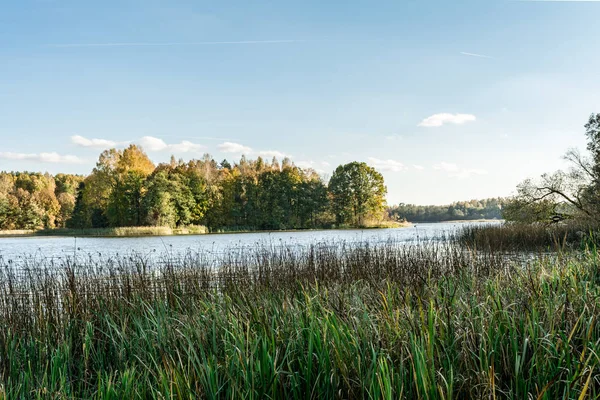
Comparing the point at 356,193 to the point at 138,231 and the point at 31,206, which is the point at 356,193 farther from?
the point at 31,206

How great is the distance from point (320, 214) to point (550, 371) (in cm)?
5315

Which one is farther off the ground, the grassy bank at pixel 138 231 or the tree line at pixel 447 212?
the tree line at pixel 447 212

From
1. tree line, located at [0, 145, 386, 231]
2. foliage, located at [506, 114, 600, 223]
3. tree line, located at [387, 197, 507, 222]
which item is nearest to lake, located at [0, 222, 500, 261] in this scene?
foliage, located at [506, 114, 600, 223]

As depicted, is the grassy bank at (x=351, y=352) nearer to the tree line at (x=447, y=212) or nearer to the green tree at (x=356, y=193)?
the green tree at (x=356, y=193)

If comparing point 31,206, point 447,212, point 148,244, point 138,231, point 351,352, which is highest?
point 31,206

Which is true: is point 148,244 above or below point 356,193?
below

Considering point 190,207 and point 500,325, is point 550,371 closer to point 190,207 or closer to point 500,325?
A: point 500,325

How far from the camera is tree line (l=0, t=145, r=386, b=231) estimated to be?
158 ft

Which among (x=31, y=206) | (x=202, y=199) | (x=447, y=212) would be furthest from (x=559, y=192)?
(x=447, y=212)

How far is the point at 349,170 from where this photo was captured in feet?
186

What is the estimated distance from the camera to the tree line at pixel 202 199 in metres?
48.2

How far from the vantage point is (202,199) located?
5294cm

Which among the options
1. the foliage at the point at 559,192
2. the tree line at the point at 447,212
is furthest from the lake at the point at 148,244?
the tree line at the point at 447,212

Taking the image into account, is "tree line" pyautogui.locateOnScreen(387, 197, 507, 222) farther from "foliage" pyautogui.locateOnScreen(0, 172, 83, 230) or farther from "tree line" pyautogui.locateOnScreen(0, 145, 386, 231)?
"foliage" pyautogui.locateOnScreen(0, 172, 83, 230)
